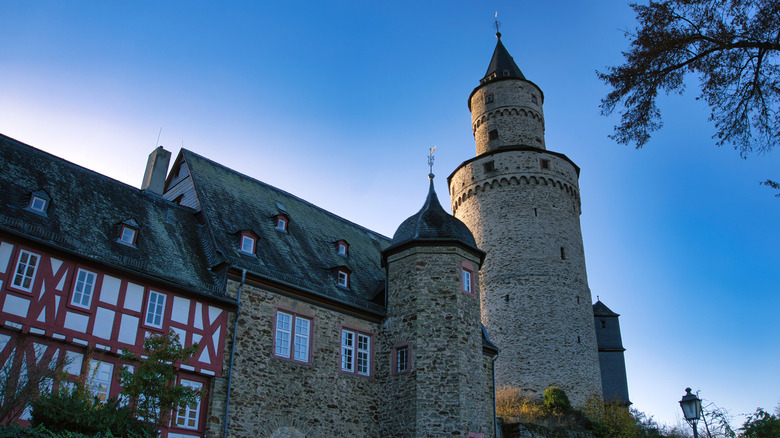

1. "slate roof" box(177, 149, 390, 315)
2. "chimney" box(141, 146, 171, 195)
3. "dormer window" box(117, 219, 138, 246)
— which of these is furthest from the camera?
"chimney" box(141, 146, 171, 195)

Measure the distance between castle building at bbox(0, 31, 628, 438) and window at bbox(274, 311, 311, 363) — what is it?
1.7 inches

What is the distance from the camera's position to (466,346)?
1911 centimetres

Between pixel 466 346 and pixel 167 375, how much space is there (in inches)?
382

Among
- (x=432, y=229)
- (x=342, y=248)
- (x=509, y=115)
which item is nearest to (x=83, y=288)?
(x=342, y=248)

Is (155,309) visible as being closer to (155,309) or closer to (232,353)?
(155,309)

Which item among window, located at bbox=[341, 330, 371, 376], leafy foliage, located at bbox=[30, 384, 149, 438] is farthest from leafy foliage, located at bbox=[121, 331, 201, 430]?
window, located at bbox=[341, 330, 371, 376]

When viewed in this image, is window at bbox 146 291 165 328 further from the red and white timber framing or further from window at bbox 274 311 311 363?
window at bbox 274 311 311 363

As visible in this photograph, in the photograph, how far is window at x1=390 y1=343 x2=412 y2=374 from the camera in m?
19.0

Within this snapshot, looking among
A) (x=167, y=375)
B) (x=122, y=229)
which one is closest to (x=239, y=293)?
(x=122, y=229)

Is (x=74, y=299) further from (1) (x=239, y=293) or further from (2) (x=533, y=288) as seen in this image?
(2) (x=533, y=288)

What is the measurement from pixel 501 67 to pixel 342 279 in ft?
73.1

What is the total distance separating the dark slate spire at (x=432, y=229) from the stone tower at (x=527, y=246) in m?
9.94

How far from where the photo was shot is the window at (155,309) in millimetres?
15218

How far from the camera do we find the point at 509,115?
117ft
